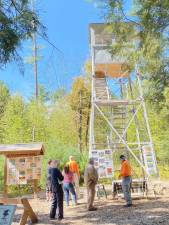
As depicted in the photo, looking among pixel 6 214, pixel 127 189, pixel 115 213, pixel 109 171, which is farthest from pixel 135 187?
pixel 6 214

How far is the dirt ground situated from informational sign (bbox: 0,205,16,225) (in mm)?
3542

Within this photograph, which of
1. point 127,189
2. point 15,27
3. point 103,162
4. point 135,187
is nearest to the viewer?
point 15,27

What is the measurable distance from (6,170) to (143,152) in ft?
20.7

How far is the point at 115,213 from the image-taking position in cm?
1225

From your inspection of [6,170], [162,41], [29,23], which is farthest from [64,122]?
[29,23]

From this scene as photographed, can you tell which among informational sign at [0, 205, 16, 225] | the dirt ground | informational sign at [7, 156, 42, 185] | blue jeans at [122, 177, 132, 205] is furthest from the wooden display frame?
informational sign at [0, 205, 16, 225]

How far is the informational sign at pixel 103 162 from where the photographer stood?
17.0 m

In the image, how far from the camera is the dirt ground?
11.0 meters

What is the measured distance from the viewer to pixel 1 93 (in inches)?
1718

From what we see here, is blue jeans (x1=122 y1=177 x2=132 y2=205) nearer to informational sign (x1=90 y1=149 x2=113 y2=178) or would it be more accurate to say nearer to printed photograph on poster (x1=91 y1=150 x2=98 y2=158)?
informational sign (x1=90 y1=149 x2=113 y2=178)

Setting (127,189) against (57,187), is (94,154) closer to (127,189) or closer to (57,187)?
(127,189)

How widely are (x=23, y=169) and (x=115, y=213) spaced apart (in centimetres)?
448

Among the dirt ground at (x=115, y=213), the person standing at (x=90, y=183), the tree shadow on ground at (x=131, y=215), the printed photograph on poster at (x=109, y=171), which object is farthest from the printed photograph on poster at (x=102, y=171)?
the person standing at (x=90, y=183)

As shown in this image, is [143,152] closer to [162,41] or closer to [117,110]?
[117,110]
